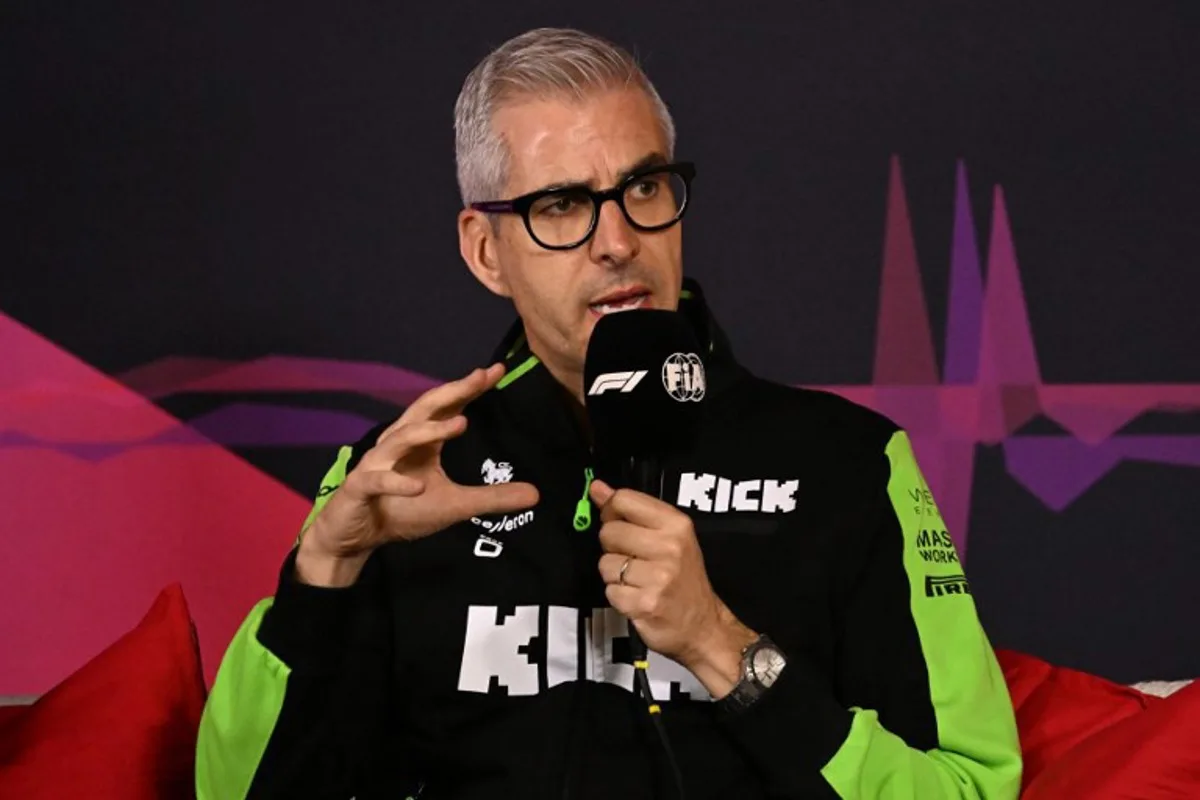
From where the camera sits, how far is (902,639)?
155 centimetres

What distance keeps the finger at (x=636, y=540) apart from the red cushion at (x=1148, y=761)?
534 millimetres

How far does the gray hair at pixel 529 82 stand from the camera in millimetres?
1683

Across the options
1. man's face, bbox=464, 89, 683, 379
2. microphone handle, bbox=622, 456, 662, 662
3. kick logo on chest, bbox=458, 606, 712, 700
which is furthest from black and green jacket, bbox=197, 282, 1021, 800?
microphone handle, bbox=622, 456, 662, 662

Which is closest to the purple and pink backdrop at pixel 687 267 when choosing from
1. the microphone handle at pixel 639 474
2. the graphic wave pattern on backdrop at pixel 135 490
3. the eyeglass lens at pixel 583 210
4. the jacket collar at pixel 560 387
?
the graphic wave pattern on backdrop at pixel 135 490

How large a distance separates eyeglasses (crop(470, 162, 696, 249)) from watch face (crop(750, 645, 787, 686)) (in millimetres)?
454

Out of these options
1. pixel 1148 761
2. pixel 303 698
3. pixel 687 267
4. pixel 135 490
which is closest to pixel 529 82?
pixel 303 698

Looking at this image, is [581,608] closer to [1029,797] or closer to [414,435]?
[414,435]

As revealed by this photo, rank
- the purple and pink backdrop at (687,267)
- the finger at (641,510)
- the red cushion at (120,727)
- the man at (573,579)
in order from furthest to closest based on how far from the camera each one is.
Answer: the purple and pink backdrop at (687,267)
the red cushion at (120,727)
the man at (573,579)
the finger at (641,510)

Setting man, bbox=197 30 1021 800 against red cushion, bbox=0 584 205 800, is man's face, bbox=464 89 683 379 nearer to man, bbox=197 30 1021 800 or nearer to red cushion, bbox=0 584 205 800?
man, bbox=197 30 1021 800

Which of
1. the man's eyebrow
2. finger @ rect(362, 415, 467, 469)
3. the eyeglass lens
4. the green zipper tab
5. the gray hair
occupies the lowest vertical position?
the green zipper tab

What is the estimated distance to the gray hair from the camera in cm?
168

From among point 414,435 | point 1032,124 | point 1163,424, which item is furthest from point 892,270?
point 414,435

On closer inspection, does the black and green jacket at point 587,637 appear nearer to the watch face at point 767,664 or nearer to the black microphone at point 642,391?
the watch face at point 767,664

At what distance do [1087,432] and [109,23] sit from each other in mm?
1624
